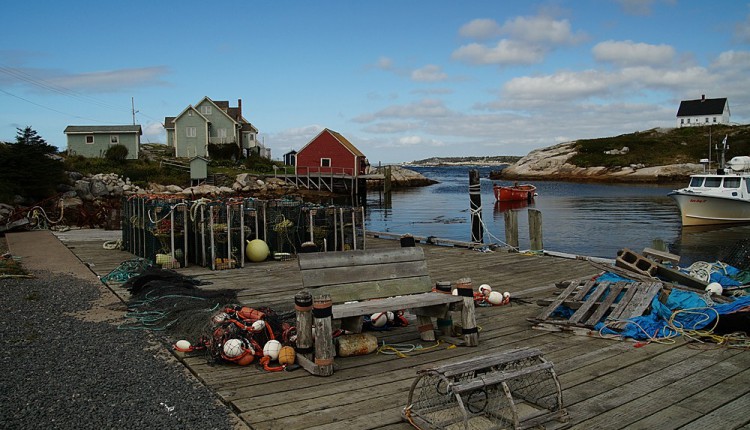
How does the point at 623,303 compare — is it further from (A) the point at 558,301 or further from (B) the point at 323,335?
(B) the point at 323,335

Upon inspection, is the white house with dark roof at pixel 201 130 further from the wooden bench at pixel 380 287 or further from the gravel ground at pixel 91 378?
the wooden bench at pixel 380 287

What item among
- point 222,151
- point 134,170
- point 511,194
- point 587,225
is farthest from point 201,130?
point 587,225

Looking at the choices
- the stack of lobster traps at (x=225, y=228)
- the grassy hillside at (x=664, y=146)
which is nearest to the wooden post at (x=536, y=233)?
the stack of lobster traps at (x=225, y=228)

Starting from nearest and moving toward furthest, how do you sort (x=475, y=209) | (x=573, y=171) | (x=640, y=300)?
(x=640, y=300) → (x=475, y=209) → (x=573, y=171)

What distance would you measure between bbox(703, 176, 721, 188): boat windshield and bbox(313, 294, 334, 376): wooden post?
110 ft

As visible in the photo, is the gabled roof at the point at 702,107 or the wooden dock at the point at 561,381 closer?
the wooden dock at the point at 561,381

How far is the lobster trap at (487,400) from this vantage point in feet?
14.3

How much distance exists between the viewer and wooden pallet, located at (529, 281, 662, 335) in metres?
7.52

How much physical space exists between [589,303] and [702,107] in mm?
122920

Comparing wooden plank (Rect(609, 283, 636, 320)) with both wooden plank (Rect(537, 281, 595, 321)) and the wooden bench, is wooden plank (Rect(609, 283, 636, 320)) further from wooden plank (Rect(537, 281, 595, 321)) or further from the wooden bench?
the wooden bench

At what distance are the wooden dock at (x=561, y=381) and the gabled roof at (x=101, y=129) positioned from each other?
5253 centimetres

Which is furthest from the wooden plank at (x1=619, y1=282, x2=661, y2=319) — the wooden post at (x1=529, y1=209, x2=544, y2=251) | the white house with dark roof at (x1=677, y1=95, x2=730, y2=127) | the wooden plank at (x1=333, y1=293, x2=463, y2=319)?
the white house with dark roof at (x1=677, y1=95, x2=730, y2=127)

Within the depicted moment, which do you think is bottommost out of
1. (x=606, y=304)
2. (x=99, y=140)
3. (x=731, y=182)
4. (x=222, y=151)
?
(x=606, y=304)

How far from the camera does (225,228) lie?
12984 millimetres
